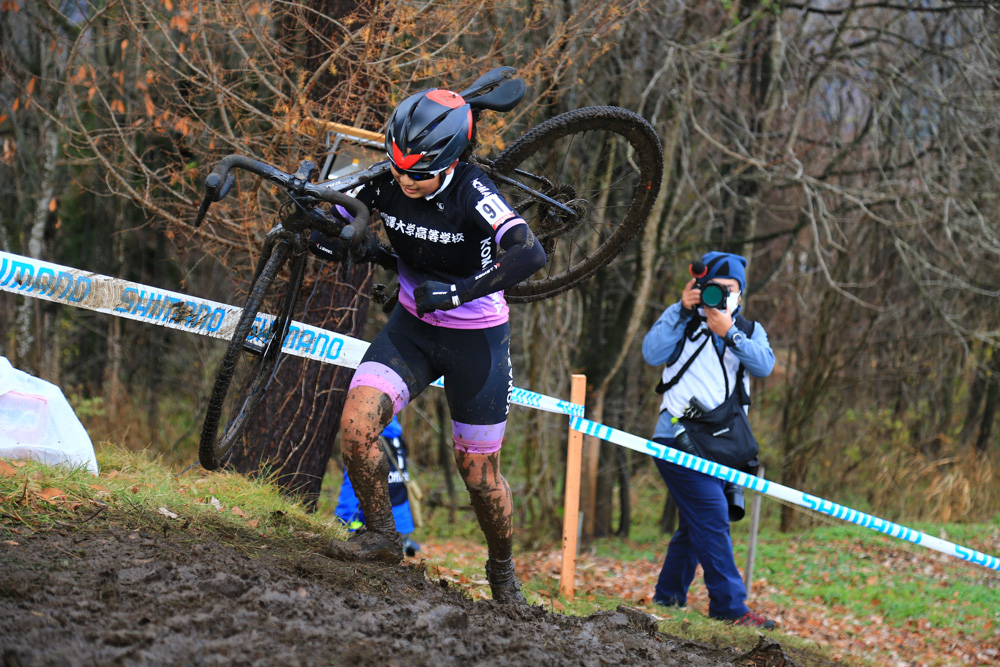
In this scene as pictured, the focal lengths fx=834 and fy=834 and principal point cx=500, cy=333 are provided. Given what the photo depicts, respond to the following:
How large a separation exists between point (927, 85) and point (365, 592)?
917cm

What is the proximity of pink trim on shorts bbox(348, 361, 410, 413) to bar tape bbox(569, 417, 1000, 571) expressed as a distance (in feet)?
6.11

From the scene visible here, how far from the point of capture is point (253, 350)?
146 inches

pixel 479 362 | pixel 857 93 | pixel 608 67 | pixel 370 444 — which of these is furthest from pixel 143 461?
pixel 857 93

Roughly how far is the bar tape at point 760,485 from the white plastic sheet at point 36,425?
278 centimetres

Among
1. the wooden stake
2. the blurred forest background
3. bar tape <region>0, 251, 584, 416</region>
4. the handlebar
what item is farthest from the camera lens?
the handlebar

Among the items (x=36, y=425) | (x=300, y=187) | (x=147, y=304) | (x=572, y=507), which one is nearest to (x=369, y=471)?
(x=300, y=187)

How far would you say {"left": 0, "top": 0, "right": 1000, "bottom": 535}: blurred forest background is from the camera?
859 cm

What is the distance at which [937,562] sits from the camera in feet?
27.5

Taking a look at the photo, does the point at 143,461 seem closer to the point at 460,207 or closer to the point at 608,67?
the point at 460,207

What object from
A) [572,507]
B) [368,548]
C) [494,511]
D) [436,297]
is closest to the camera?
[436,297]

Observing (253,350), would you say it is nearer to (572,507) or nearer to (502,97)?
(502,97)

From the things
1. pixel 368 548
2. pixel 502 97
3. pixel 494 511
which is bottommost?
pixel 368 548

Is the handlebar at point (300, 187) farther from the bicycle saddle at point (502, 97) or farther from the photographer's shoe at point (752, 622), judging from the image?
the photographer's shoe at point (752, 622)

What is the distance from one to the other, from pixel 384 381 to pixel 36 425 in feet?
5.89
